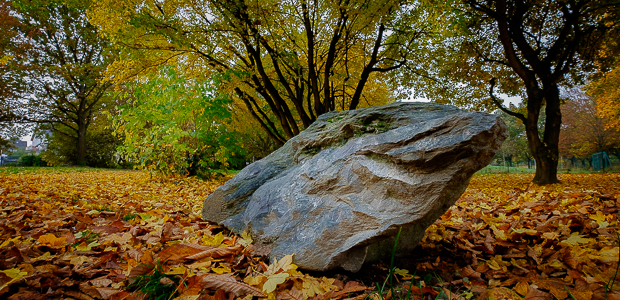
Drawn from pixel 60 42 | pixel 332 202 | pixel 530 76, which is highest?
pixel 60 42

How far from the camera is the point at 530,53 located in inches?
276

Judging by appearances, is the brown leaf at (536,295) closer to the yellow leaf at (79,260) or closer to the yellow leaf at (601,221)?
the yellow leaf at (601,221)

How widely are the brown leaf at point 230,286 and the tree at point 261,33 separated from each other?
5.52 metres

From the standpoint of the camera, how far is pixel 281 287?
5.29 ft

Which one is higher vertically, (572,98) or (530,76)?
(572,98)

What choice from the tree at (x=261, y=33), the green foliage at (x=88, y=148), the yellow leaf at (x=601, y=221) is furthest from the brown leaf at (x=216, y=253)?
the green foliage at (x=88, y=148)

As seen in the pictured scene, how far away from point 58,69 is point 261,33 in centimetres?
1357

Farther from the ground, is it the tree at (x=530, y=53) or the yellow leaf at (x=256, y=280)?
the tree at (x=530, y=53)

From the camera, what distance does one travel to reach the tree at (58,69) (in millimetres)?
14312

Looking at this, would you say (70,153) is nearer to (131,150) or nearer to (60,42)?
(60,42)

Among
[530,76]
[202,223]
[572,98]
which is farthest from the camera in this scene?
[572,98]

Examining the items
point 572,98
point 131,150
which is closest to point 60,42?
point 131,150

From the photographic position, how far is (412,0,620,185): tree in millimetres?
6516

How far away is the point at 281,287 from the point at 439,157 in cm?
119
